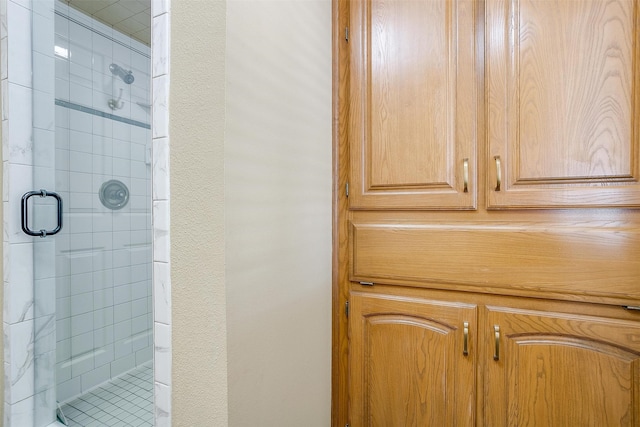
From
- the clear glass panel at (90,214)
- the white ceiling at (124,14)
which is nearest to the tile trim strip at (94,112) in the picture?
the clear glass panel at (90,214)

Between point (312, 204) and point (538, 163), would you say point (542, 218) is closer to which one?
point (538, 163)

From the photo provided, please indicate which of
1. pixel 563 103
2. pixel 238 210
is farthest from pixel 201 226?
pixel 563 103

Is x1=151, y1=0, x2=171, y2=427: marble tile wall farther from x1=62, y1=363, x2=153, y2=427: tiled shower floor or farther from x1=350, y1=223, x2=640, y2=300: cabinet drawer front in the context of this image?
x1=350, y1=223, x2=640, y2=300: cabinet drawer front

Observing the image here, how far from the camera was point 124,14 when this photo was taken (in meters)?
1.02

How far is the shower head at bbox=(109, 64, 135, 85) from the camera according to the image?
3.67 ft

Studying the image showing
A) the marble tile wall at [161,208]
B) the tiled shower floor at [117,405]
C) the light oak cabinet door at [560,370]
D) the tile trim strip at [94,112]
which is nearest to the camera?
the marble tile wall at [161,208]

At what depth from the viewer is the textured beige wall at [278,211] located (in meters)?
0.73

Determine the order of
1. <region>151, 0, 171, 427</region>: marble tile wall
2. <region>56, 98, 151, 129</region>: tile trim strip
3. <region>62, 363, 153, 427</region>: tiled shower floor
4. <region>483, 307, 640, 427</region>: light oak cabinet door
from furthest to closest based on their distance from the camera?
1. <region>56, 98, 151, 129</region>: tile trim strip
2. <region>62, 363, 153, 427</region>: tiled shower floor
3. <region>483, 307, 640, 427</region>: light oak cabinet door
4. <region>151, 0, 171, 427</region>: marble tile wall

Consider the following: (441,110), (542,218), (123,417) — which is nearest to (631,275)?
(542,218)

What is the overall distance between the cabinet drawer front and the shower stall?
761 millimetres

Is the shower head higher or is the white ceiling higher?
the white ceiling

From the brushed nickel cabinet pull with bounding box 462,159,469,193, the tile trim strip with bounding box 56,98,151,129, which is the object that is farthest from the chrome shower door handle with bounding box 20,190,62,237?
the brushed nickel cabinet pull with bounding box 462,159,469,193

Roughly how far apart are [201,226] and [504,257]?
2.91 ft

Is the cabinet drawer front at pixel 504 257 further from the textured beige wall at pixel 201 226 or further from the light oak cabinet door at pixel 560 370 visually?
the textured beige wall at pixel 201 226
